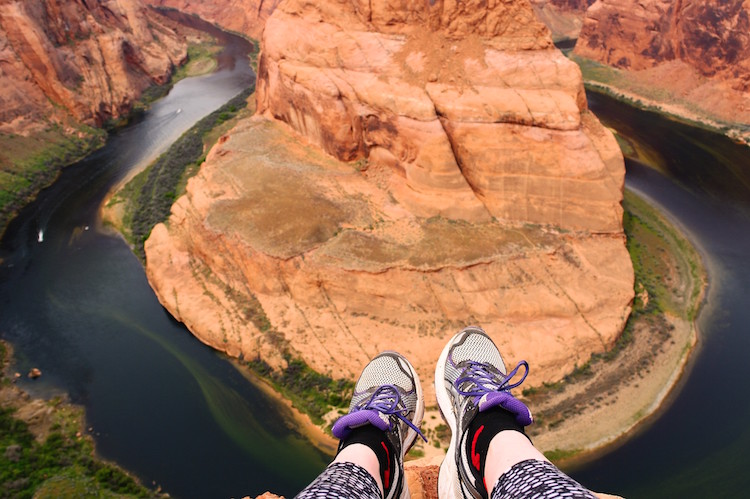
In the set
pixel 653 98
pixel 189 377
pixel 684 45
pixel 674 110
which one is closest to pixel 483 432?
pixel 189 377

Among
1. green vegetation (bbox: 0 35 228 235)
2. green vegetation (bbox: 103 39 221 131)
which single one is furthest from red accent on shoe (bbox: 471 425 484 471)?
green vegetation (bbox: 103 39 221 131)

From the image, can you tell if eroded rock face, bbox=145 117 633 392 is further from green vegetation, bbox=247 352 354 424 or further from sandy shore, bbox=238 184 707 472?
sandy shore, bbox=238 184 707 472

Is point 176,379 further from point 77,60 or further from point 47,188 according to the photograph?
point 77,60

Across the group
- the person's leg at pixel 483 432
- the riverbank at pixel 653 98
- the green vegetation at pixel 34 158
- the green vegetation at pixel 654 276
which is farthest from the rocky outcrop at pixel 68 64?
the riverbank at pixel 653 98

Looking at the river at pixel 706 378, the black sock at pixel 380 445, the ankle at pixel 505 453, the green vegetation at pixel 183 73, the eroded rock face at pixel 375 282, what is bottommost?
the river at pixel 706 378

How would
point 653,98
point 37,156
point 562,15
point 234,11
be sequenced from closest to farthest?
point 37,156
point 653,98
point 562,15
point 234,11

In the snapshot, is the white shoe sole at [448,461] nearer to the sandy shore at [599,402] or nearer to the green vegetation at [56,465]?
the sandy shore at [599,402]

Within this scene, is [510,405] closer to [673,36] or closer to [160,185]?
[160,185]

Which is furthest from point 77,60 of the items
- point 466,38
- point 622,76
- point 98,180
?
point 622,76
